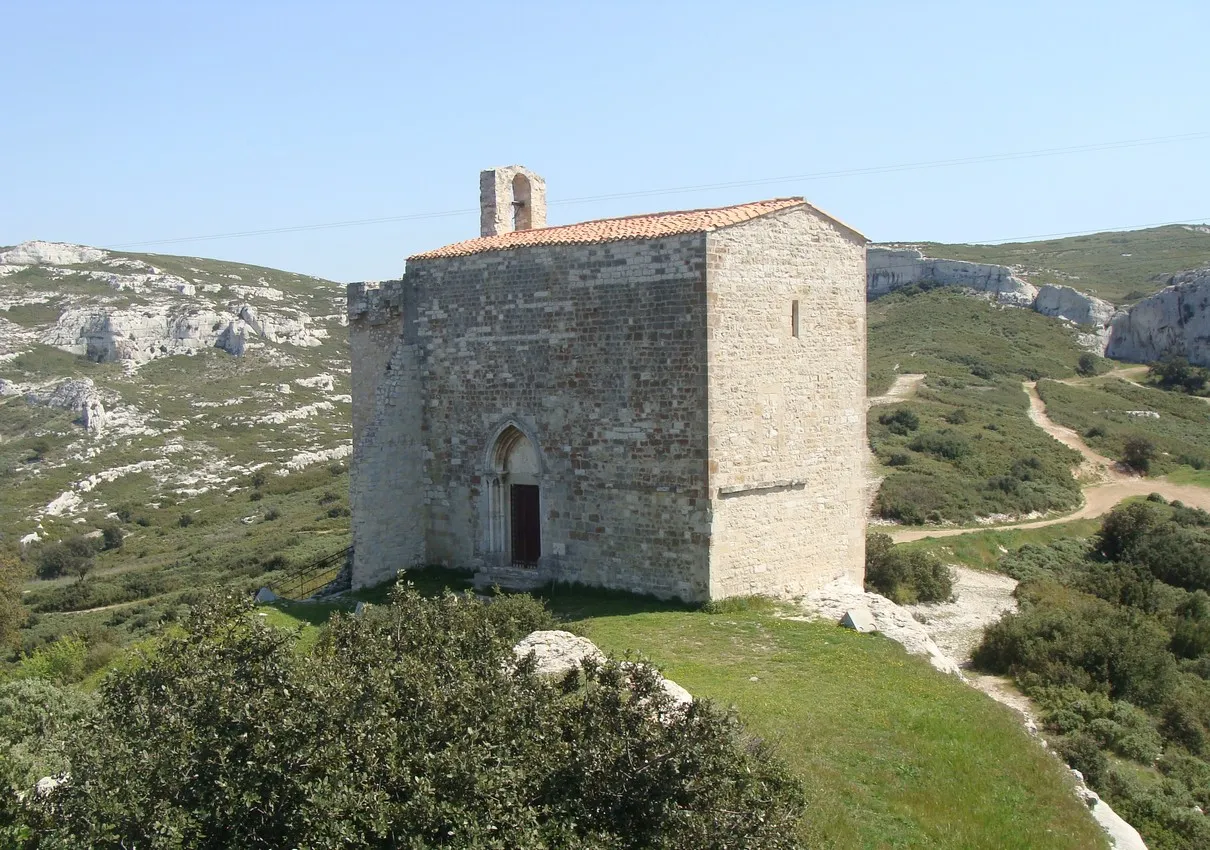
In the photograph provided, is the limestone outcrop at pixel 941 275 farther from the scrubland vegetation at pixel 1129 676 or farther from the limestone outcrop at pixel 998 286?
the scrubland vegetation at pixel 1129 676

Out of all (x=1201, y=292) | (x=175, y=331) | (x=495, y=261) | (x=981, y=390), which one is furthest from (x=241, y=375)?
(x=1201, y=292)

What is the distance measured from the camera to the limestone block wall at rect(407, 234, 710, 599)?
15.2 m

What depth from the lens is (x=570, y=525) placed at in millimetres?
16531

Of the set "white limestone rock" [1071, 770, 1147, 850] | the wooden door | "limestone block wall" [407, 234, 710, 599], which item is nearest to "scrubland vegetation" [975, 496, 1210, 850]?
"white limestone rock" [1071, 770, 1147, 850]

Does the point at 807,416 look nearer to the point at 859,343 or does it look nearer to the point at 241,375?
the point at 859,343

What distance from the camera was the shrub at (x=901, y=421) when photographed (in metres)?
43.5

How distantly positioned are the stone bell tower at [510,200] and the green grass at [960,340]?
3481 cm

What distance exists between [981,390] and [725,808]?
5112 cm

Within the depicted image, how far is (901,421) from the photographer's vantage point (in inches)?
1729

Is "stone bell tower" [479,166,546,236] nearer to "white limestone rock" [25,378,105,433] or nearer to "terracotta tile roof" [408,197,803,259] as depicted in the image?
"terracotta tile roof" [408,197,803,259]

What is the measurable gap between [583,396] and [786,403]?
11.6 feet

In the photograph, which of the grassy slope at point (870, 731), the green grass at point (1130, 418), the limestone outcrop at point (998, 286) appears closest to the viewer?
the grassy slope at point (870, 731)

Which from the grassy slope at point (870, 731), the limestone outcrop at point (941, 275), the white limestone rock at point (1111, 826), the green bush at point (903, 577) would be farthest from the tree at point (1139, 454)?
the white limestone rock at point (1111, 826)

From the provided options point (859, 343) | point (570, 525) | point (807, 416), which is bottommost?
point (570, 525)
